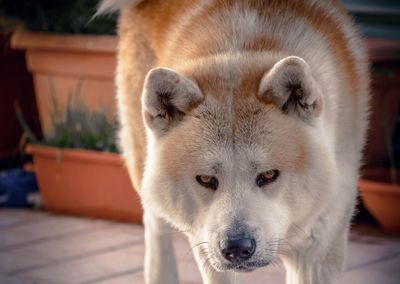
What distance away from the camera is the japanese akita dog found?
10.7 feet

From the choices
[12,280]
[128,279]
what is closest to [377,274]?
[128,279]

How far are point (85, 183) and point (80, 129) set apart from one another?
0.42 metres

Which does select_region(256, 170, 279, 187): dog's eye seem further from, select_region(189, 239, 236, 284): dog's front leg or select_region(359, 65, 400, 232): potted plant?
select_region(359, 65, 400, 232): potted plant

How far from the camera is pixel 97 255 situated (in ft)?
16.2

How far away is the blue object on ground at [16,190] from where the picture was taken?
19.9ft

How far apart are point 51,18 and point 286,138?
11.6ft

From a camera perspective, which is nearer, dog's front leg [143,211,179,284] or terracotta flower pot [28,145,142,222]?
dog's front leg [143,211,179,284]

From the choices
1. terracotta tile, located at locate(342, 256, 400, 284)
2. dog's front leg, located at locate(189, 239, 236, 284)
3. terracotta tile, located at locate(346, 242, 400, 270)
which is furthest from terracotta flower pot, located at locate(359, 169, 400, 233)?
dog's front leg, located at locate(189, 239, 236, 284)

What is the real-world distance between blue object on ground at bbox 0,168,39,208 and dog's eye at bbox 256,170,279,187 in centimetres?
311

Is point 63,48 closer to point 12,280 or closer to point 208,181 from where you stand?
point 12,280

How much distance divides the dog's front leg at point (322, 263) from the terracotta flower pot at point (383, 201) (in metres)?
1.29

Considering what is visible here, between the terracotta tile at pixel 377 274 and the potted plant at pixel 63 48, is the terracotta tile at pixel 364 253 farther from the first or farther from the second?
the potted plant at pixel 63 48

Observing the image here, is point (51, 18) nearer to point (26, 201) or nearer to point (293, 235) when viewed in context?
point (26, 201)

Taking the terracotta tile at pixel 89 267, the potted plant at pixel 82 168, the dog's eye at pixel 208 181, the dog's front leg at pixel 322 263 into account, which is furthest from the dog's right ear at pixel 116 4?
the dog's front leg at pixel 322 263
